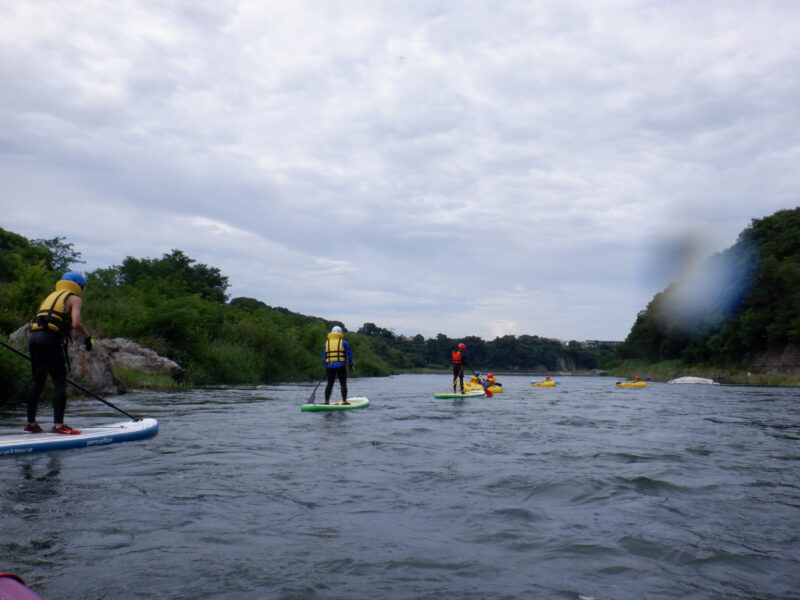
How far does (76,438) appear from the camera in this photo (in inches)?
286

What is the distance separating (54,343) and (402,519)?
544 centimetres

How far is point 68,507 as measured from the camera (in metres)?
4.45

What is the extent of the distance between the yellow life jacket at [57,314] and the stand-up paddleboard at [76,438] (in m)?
1.28

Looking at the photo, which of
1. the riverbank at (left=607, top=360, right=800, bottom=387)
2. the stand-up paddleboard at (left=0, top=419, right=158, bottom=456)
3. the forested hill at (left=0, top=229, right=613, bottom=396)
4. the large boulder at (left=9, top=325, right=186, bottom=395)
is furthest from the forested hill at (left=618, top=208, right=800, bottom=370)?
the stand-up paddleboard at (left=0, top=419, right=158, bottom=456)

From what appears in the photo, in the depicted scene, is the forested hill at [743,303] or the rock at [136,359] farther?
the forested hill at [743,303]

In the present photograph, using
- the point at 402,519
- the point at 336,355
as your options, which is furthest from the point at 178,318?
the point at 402,519

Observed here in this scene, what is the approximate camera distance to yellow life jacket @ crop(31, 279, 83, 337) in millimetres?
7465

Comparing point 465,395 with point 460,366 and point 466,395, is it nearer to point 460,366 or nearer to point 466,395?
point 466,395

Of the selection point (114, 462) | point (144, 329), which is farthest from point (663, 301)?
point (114, 462)

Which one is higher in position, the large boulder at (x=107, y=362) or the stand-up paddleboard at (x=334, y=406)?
the large boulder at (x=107, y=362)

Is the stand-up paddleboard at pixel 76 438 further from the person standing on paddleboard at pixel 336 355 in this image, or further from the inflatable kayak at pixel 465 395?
the inflatable kayak at pixel 465 395

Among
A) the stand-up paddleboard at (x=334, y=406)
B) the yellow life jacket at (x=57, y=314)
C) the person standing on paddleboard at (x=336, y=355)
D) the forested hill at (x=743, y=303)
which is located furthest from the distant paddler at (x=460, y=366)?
the forested hill at (x=743, y=303)

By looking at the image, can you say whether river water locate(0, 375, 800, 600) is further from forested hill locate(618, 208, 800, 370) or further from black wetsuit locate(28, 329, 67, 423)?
forested hill locate(618, 208, 800, 370)

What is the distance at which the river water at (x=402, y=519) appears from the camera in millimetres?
3145
